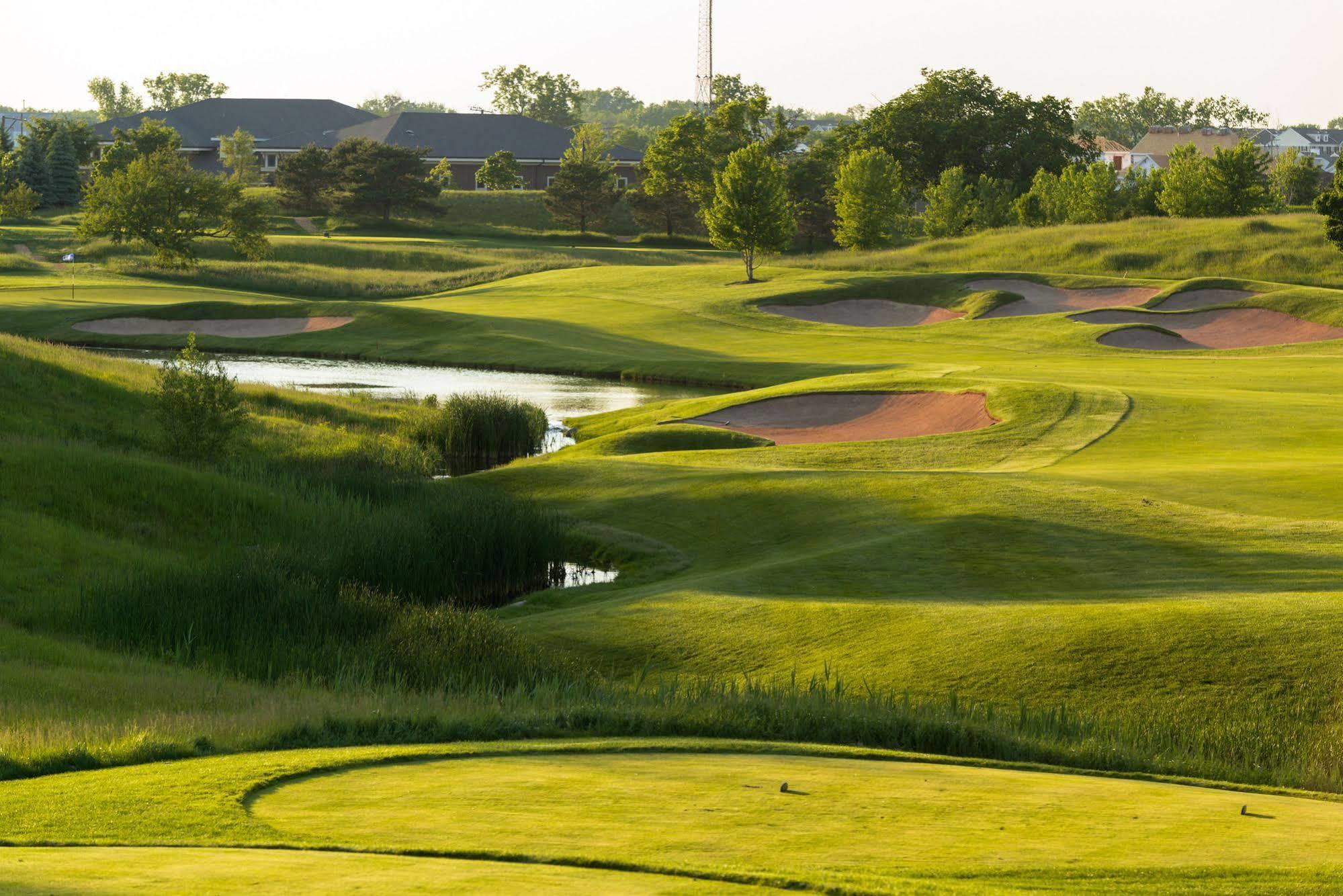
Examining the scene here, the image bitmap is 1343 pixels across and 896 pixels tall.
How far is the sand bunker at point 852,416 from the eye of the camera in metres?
31.2

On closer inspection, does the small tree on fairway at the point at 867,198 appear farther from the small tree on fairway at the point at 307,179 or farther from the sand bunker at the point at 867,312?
the small tree on fairway at the point at 307,179

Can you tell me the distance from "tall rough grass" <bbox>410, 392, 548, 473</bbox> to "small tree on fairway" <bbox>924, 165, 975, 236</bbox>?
198ft

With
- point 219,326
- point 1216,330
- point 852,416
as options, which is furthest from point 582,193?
point 852,416

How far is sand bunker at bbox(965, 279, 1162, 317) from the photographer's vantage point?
185 feet

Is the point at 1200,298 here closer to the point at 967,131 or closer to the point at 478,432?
the point at 478,432

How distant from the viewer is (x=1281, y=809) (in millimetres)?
8133

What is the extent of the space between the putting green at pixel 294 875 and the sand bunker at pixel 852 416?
24.6 metres

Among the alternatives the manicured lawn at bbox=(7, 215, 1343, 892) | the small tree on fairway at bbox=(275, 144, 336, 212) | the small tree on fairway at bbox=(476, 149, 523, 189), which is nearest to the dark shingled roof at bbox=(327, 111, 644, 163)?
the small tree on fairway at bbox=(476, 149, 523, 189)

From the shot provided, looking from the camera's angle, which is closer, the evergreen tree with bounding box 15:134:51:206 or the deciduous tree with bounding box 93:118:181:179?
the deciduous tree with bounding box 93:118:181:179

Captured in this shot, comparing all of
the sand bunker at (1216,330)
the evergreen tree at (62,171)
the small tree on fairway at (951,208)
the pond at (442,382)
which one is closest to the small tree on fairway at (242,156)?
the evergreen tree at (62,171)

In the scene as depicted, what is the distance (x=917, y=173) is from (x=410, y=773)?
102552mm

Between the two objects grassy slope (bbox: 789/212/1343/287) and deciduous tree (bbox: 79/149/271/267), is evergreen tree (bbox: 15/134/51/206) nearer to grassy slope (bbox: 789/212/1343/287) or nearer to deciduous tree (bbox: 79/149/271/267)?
deciduous tree (bbox: 79/149/271/267)

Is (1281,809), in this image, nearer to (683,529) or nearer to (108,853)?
(108,853)

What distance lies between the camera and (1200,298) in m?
55.1
